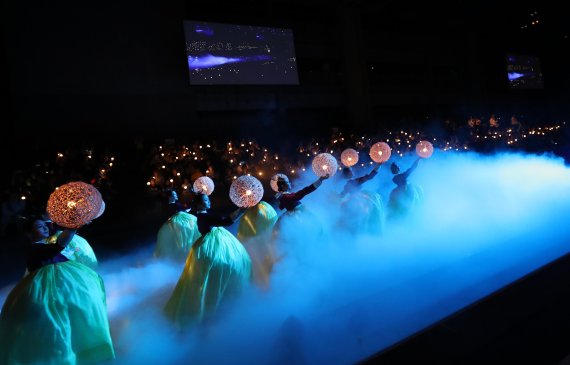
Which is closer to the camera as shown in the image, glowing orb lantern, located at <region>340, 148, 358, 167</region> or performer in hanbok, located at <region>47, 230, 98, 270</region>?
performer in hanbok, located at <region>47, 230, 98, 270</region>

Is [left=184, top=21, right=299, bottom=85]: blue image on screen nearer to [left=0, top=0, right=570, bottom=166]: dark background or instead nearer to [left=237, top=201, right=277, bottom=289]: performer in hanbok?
[left=0, top=0, right=570, bottom=166]: dark background

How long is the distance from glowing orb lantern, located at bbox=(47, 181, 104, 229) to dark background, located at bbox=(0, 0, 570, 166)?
625 cm

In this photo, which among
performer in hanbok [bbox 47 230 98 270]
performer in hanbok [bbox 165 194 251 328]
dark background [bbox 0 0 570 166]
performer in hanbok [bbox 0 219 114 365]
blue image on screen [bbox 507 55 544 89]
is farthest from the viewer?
blue image on screen [bbox 507 55 544 89]

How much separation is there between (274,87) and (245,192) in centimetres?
899

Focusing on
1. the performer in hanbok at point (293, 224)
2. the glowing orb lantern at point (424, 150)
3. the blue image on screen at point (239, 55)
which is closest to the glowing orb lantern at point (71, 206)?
the performer in hanbok at point (293, 224)

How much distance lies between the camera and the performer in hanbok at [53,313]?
2.16 meters

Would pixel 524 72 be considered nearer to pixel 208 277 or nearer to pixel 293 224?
pixel 293 224

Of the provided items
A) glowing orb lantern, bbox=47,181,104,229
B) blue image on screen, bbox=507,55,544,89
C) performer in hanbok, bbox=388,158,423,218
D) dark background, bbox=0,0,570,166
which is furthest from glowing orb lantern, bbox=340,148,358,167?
blue image on screen, bbox=507,55,544,89

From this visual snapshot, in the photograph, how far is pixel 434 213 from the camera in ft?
19.9

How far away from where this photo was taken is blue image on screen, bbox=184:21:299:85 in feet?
33.7

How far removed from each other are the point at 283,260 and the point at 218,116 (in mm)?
7567

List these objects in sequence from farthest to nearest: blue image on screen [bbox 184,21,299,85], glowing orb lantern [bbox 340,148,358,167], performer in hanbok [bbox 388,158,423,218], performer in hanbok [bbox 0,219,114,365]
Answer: blue image on screen [bbox 184,21,299,85] < performer in hanbok [bbox 388,158,423,218] < glowing orb lantern [bbox 340,148,358,167] < performer in hanbok [bbox 0,219,114,365]

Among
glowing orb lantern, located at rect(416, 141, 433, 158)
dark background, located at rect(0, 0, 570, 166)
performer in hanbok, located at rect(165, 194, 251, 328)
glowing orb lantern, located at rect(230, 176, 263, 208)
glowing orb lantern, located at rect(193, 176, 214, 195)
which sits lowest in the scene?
Result: performer in hanbok, located at rect(165, 194, 251, 328)

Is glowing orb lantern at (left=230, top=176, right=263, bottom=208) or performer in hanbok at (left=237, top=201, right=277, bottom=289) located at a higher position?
glowing orb lantern at (left=230, top=176, right=263, bottom=208)
